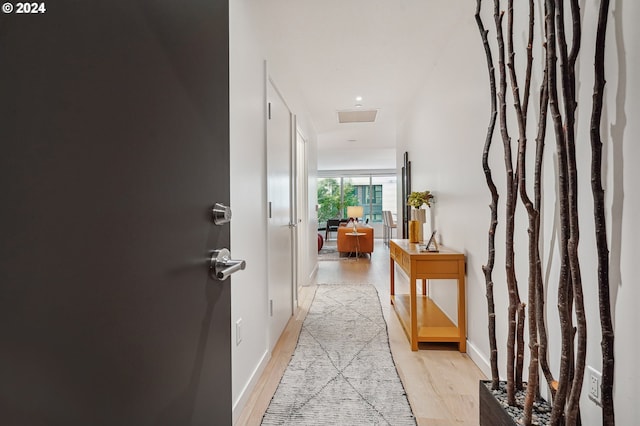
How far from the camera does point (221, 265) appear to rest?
78cm

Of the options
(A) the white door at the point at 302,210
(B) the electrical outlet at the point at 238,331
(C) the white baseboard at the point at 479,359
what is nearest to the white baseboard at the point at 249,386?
(B) the electrical outlet at the point at 238,331

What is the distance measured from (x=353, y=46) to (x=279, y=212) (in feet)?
5.02

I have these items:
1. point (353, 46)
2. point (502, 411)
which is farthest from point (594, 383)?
point (353, 46)

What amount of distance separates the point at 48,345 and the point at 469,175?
2427 mm

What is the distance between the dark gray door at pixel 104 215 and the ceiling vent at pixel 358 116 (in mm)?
4078

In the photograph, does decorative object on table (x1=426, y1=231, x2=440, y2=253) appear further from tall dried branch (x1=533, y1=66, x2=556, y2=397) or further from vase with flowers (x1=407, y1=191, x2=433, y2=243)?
tall dried branch (x1=533, y1=66, x2=556, y2=397)

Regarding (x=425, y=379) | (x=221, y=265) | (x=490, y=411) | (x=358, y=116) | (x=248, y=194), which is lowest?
(x=425, y=379)

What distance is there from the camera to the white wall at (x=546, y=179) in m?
1.00

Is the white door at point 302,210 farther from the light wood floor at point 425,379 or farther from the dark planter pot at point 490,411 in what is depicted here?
the dark planter pot at point 490,411

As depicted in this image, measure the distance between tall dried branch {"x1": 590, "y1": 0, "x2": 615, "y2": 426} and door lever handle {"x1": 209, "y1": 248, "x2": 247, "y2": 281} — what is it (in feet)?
3.49

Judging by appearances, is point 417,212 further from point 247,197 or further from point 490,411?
point 490,411

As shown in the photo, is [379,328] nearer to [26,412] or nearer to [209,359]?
[209,359]

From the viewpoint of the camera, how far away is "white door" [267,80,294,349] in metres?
2.41

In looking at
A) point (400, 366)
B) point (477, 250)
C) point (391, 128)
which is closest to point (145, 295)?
point (400, 366)
